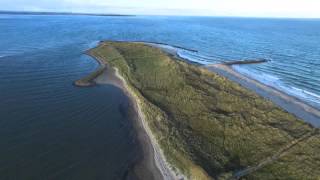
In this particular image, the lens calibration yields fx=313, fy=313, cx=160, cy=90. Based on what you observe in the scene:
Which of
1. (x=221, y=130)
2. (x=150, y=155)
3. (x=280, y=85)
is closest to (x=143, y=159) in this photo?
(x=150, y=155)

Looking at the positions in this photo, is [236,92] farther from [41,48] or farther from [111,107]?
[41,48]

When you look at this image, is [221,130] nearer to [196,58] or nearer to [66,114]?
[66,114]

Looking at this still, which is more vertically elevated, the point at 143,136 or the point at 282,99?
the point at 282,99

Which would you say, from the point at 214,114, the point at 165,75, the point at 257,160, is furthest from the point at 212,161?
the point at 165,75

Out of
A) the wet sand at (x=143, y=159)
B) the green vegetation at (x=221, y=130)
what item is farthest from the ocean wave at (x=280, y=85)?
the wet sand at (x=143, y=159)

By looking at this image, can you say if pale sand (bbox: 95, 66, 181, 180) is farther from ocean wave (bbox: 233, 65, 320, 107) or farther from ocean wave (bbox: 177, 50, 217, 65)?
ocean wave (bbox: 177, 50, 217, 65)

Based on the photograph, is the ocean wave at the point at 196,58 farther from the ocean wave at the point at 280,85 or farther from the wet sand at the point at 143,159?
the wet sand at the point at 143,159

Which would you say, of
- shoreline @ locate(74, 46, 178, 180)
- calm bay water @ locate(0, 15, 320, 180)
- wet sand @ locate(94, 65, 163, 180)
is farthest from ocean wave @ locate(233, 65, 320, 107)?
wet sand @ locate(94, 65, 163, 180)
